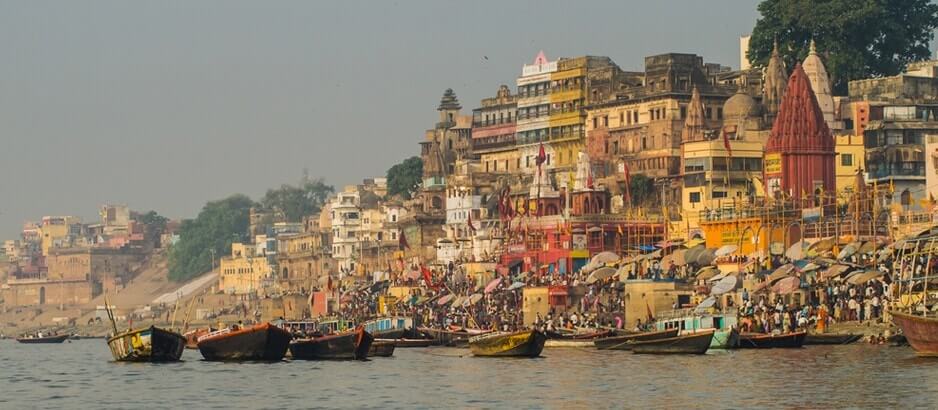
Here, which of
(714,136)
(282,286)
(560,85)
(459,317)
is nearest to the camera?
(459,317)

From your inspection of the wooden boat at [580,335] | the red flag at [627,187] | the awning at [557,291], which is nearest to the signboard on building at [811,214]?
the awning at [557,291]

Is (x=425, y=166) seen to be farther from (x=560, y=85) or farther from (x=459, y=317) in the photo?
(x=459, y=317)

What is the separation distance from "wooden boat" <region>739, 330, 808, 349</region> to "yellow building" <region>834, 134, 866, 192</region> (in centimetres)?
2680

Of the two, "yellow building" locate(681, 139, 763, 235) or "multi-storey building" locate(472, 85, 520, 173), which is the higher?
"multi-storey building" locate(472, 85, 520, 173)

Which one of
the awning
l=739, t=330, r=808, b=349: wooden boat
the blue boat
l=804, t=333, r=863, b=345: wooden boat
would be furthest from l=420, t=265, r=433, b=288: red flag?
l=739, t=330, r=808, b=349: wooden boat

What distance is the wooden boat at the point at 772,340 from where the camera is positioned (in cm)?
6938

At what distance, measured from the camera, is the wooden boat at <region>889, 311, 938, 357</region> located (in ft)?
189

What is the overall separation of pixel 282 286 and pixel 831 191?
7994 centimetres

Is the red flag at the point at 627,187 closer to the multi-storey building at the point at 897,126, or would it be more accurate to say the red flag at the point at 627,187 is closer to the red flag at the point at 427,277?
the red flag at the point at 427,277

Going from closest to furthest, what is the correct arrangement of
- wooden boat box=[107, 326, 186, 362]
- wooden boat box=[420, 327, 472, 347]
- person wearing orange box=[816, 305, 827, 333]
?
wooden boat box=[107, 326, 186, 362] < person wearing orange box=[816, 305, 827, 333] < wooden boat box=[420, 327, 472, 347]

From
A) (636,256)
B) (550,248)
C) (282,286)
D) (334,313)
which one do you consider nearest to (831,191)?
(636,256)

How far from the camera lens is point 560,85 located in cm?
11956

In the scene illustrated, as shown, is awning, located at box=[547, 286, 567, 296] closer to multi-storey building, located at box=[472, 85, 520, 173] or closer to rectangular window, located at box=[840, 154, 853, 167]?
rectangular window, located at box=[840, 154, 853, 167]

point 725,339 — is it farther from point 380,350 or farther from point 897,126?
point 897,126
